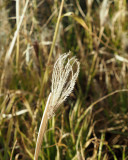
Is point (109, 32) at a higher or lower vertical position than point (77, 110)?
higher

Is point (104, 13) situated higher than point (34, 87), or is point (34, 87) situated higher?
point (104, 13)

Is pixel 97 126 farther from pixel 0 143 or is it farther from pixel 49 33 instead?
pixel 49 33

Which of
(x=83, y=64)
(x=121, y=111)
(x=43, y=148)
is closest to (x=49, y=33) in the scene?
(x=83, y=64)

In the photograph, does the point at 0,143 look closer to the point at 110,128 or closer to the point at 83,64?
the point at 110,128

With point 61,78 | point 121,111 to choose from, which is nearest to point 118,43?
point 121,111

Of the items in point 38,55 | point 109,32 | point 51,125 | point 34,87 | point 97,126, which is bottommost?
point 97,126

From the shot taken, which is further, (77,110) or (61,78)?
(77,110)

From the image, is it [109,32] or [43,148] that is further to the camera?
[109,32]

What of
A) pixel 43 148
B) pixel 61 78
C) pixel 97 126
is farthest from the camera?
pixel 97 126

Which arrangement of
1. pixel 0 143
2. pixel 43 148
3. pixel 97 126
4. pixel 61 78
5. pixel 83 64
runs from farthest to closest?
pixel 83 64 < pixel 97 126 < pixel 0 143 < pixel 43 148 < pixel 61 78
